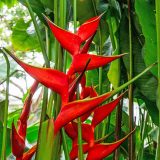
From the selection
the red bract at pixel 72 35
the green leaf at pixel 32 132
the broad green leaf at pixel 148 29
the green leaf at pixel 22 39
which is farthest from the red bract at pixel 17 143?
the green leaf at pixel 22 39

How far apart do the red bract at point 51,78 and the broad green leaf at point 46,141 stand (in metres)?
0.03

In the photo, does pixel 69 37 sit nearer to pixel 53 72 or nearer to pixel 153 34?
pixel 53 72

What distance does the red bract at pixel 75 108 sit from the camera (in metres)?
0.33

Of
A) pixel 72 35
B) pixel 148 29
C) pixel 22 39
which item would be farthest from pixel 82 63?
pixel 22 39

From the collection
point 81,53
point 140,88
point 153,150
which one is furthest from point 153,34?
point 153,150

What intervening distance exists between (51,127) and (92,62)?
0.08 m

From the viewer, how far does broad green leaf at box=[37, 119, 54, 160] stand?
339 mm

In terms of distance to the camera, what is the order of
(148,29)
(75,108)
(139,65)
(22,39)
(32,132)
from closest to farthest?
1. (75,108)
2. (148,29)
3. (139,65)
4. (32,132)
5. (22,39)

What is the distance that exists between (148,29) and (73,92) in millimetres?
258

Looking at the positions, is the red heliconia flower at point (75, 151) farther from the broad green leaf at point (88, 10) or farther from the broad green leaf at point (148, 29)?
the broad green leaf at point (88, 10)

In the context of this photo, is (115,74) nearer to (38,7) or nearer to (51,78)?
(38,7)

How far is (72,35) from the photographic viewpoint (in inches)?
14.4

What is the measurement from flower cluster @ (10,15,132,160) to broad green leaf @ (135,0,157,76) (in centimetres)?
19

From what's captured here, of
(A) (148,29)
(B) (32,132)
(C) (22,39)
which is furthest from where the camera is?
(C) (22,39)
